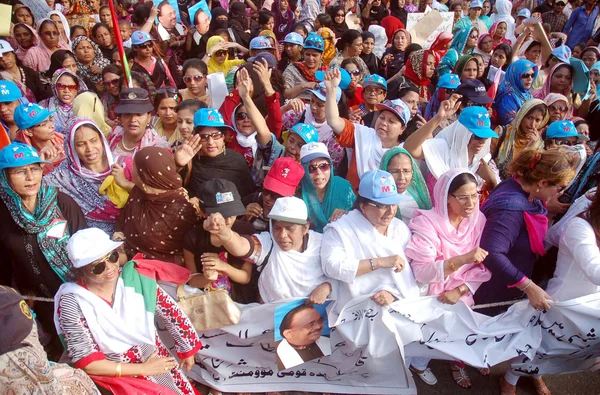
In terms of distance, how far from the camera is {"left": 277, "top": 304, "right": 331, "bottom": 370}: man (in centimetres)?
278

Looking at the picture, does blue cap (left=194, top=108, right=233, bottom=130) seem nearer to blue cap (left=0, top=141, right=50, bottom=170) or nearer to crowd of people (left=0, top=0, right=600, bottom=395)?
crowd of people (left=0, top=0, right=600, bottom=395)

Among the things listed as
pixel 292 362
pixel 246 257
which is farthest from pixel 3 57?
pixel 292 362

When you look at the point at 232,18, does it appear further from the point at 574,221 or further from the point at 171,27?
the point at 574,221

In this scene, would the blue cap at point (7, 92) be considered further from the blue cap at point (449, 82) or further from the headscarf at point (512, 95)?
the headscarf at point (512, 95)

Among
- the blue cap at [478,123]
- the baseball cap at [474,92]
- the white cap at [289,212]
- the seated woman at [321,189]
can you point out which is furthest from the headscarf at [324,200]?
the baseball cap at [474,92]

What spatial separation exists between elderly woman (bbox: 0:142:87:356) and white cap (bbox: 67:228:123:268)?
2.49ft

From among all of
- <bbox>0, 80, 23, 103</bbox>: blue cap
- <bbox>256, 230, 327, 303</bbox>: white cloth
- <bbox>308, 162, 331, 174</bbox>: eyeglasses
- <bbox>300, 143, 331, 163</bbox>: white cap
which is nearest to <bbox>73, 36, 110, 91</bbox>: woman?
<bbox>0, 80, 23, 103</bbox>: blue cap

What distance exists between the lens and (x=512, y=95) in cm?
554

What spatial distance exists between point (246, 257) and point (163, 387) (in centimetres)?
86

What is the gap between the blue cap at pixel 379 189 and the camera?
2730 mm

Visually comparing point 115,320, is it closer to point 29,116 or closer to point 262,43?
point 29,116

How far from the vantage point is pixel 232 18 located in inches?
334

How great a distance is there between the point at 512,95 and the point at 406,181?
3.16 m

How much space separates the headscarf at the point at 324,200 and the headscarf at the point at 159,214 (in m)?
0.89
